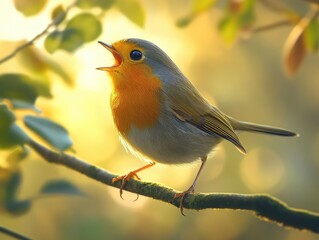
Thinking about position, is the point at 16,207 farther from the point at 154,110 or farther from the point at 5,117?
the point at 154,110

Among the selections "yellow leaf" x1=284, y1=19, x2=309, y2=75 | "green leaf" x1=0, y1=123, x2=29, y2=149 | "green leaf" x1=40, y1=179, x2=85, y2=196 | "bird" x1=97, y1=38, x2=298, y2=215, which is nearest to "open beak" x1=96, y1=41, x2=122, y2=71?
"bird" x1=97, y1=38, x2=298, y2=215

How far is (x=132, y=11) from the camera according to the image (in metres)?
1.65

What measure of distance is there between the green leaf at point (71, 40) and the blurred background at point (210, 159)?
806 mm

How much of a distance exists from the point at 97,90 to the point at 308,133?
1.89m

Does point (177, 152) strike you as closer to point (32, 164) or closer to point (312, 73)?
point (32, 164)

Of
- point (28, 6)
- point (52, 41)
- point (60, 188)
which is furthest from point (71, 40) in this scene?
point (60, 188)

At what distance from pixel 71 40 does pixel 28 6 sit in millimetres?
153

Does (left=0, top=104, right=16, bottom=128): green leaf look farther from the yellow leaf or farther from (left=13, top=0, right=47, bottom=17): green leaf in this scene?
the yellow leaf

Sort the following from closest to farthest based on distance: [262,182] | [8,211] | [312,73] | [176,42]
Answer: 1. [8,211]
2. [176,42]
3. [262,182]
4. [312,73]

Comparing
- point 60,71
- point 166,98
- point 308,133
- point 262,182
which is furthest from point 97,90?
point 308,133

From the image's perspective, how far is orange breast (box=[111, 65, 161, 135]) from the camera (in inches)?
78.0

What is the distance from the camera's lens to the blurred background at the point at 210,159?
3.18 meters

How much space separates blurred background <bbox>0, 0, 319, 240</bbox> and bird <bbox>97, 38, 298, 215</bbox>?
26 cm

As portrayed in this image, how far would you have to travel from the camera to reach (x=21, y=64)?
1.62 metres
